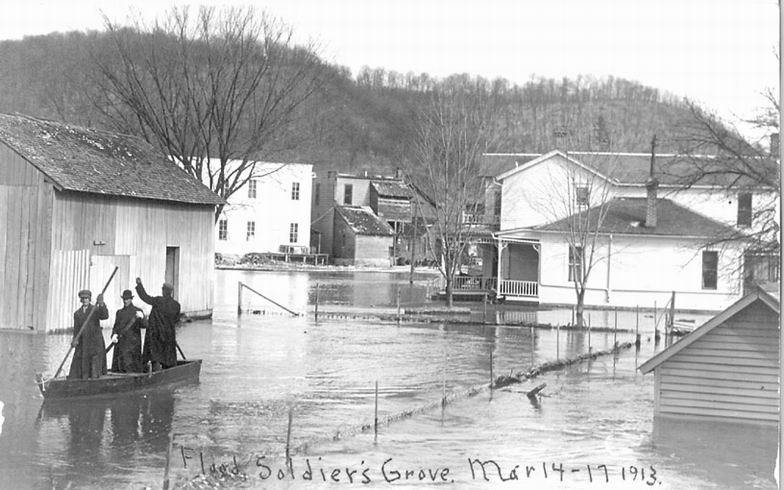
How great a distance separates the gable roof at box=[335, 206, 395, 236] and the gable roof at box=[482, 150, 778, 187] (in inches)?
1337

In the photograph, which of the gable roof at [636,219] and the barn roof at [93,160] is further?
the gable roof at [636,219]

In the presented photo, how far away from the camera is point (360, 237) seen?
76250 millimetres

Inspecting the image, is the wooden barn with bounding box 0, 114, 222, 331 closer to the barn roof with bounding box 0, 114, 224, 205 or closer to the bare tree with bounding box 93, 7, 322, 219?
the barn roof with bounding box 0, 114, 224, 205

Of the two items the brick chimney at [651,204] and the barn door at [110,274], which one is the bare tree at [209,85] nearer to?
the barn door at [110,274]

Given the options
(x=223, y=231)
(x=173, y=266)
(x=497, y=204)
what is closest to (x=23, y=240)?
(x=173, y=266)

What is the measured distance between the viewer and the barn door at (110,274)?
53.5ft

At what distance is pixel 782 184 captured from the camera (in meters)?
9.20

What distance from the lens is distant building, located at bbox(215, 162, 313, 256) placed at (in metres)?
44.4

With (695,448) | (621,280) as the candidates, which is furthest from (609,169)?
(695,448)

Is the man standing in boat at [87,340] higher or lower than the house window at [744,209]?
lower

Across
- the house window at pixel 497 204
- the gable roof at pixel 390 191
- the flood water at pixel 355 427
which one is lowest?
the flood water at pixel 355 427

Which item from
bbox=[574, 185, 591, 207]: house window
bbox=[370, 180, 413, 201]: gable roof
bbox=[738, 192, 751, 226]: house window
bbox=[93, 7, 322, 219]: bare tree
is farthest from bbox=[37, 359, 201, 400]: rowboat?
bbox=[370, 180, 413, 201]: gable roof

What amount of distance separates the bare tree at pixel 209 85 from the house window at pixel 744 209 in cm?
752

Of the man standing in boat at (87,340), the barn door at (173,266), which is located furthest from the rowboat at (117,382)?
the barn door at (173,266)
